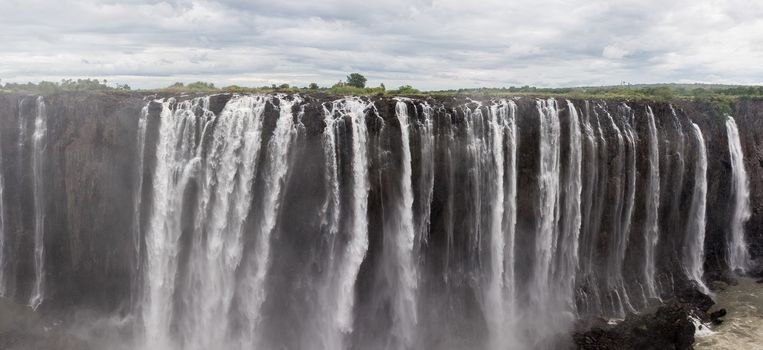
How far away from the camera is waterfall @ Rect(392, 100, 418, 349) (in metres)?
20.0

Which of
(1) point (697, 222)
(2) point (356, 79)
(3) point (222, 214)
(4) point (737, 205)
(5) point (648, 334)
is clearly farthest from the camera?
(2) point (356, 79)

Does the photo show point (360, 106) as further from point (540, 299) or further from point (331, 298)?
point (540, 299)

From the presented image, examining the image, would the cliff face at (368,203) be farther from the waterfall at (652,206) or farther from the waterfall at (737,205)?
the waterfall at (737,205)

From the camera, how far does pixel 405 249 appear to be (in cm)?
2016

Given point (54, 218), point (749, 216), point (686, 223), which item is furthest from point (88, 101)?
point (749, 216)

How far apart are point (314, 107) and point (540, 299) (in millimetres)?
12456

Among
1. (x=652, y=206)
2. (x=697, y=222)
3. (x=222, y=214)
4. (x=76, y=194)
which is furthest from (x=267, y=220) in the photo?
(x=697, y=222)

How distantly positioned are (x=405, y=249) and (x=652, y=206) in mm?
11941

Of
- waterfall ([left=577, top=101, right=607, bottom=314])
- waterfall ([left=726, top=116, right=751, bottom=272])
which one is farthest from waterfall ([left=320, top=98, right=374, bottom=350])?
waterfall ([left=726, top=116, right=751, bottom=272])

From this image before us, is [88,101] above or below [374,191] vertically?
above

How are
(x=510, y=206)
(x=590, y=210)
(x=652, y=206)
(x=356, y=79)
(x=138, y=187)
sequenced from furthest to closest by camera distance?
(x=356, y=79)
(x=652, y=206)
(x=590, y=210)
(x=510, y=206)
(x=138, y=187)

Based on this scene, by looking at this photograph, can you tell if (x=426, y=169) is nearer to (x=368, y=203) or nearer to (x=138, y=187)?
(x=368, y=203)

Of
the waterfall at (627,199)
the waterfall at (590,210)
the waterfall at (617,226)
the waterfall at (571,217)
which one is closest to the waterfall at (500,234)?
the waterfall at (571,217)

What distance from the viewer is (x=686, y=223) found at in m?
24.4
